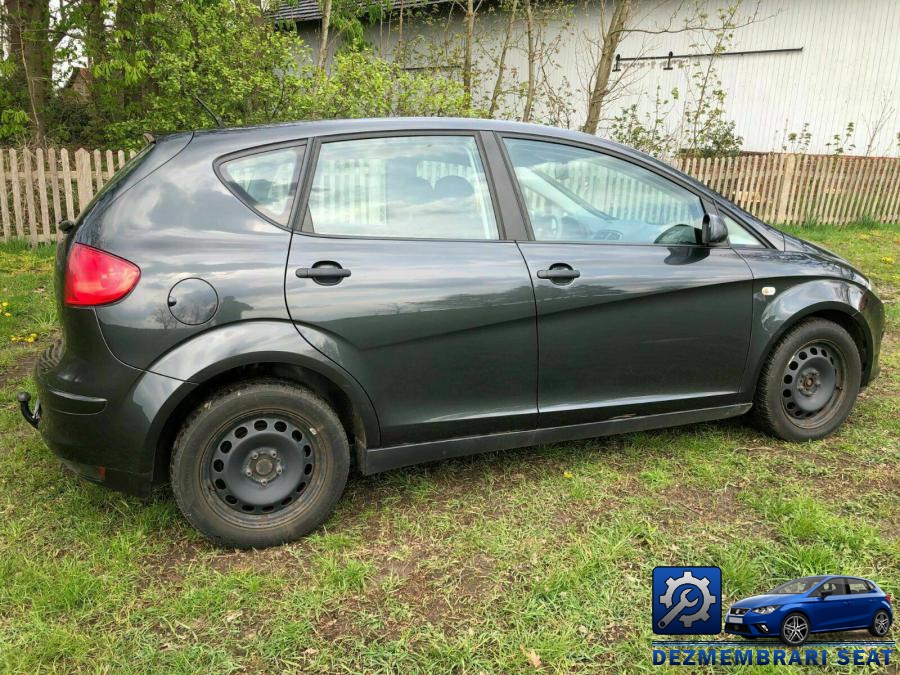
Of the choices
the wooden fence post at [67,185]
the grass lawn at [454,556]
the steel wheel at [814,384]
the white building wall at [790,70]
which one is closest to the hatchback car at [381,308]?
the steel wheel at [814,384]

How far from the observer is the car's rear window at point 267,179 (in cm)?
269

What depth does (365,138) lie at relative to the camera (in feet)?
9.57

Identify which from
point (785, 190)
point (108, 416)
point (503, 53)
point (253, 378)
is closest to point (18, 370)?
point (108, 416)

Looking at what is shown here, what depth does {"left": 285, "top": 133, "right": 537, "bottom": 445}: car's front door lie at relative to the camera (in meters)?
2.68

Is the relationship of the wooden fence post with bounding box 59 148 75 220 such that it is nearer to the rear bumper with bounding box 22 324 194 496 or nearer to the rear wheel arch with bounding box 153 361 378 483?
the rear bumper with bounding box 22 324 194 496

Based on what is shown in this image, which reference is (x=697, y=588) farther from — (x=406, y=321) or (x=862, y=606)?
(x=406, y=321)

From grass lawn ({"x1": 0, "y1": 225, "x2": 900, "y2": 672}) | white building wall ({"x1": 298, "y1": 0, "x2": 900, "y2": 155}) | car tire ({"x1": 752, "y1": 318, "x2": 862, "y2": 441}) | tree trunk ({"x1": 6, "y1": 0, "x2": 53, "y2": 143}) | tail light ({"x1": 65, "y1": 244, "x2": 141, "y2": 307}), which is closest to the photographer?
grass lawn ({"x1": 0, "y1": 225, "x2": 900, "y2": 672})

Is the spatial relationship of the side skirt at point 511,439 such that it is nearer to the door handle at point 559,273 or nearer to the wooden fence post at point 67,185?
the door handle at point 559,273

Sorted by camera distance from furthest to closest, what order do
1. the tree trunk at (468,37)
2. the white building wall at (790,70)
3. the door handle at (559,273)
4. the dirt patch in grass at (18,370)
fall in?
1. the white building wall at (790,70)
2. the tree trunk at (468,37)
3. the dirt patch in grass at (18,370)
4. the door handle at (559,273)

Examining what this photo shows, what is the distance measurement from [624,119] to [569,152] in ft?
43.4

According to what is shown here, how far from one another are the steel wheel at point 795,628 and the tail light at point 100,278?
252 cm

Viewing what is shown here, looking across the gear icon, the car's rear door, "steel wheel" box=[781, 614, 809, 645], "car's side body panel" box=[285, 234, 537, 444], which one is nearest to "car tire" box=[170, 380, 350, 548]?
"car's side body panel" box=[285, 234, 537, 444]

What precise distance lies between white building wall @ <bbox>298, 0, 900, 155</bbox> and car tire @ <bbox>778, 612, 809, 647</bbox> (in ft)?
41.6

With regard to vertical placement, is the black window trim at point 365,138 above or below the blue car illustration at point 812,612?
above
